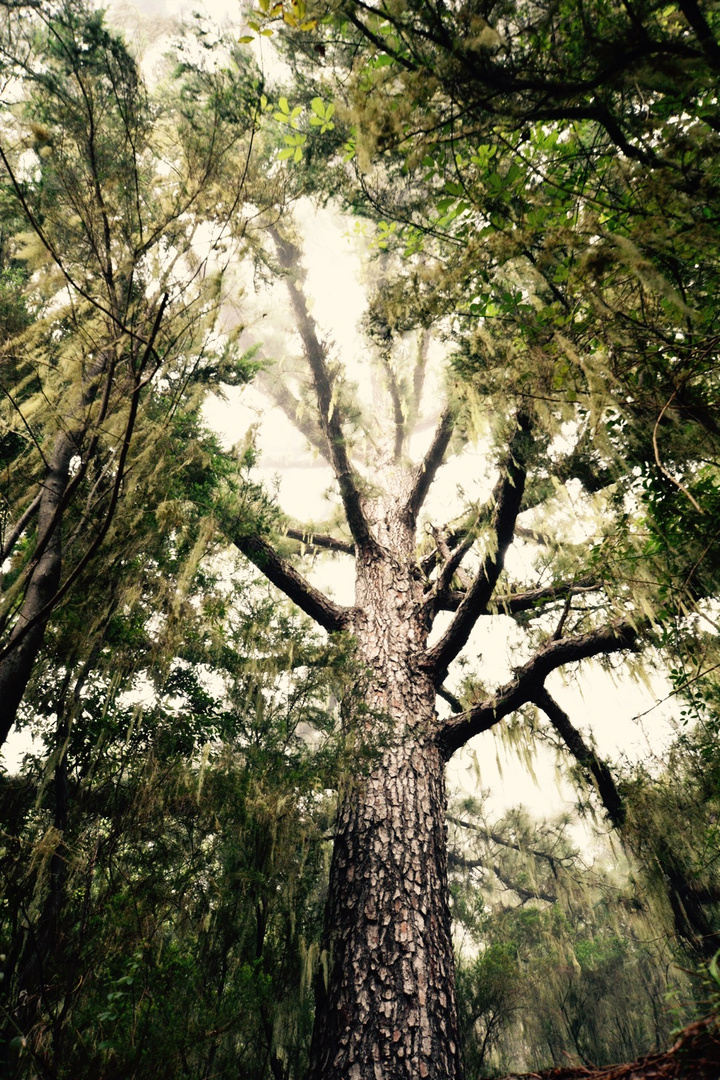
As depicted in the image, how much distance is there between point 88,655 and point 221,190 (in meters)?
3.19

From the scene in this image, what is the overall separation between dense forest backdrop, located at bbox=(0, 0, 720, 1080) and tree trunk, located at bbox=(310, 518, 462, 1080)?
21mm

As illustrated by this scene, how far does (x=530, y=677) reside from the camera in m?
4.27

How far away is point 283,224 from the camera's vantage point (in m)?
6.21

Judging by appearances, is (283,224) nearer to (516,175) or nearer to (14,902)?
(516,175)

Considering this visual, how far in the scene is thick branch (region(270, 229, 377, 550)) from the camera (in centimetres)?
548

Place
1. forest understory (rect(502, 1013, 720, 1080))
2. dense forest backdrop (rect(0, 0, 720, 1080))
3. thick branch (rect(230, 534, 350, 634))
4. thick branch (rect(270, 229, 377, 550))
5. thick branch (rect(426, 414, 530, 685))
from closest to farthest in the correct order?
forest understory (rect(502, 1013, 720, 1080)) < dense forest backdrop (rect(0, 0, 720, 1080)) < thick branch (rect(426, 414, 530, 685)) < thick branch (rect(230, 534, 350, 634)) < thick branch (rect(270, 229, 377, 550))

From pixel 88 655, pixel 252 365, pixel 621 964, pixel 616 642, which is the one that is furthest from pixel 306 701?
pixel 621 964

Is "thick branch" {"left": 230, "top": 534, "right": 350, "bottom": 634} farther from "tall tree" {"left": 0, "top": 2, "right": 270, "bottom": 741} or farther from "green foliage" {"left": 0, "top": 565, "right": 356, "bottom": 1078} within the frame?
"tall tree" {"left": 0, "top": 2, "right": 270, "bottom": 741}

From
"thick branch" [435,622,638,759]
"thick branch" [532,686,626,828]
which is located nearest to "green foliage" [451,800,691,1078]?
"thick branch" [532,686,626,828]

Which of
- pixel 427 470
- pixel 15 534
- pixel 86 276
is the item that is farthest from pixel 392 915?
pixel 427 470

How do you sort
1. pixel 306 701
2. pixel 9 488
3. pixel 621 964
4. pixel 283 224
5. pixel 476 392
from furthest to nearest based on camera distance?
pixel 621 964
pixel 283 224
pixel 306 701
pixel 476 392
pixel 9 488

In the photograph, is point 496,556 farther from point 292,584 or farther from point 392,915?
point 392,915

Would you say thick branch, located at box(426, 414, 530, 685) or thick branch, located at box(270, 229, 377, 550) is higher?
thick branch, located at box(270, 229, 377, 550)

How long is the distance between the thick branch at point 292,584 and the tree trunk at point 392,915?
0.76 m
